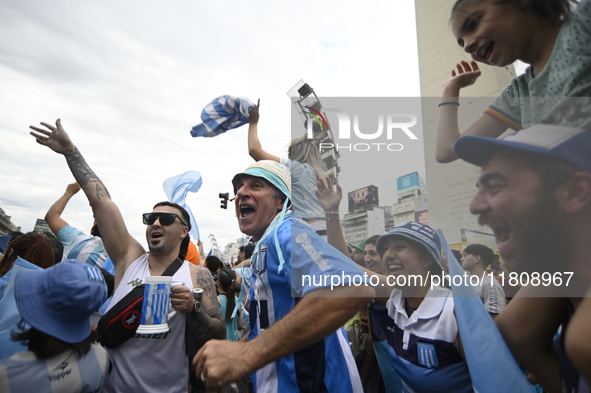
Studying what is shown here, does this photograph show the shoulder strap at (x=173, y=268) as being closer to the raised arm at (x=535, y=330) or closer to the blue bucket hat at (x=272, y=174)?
the blue bucket hat at (x=272, y=174)

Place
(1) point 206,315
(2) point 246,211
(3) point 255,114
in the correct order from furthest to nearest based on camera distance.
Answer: (3) point 255,114
(1) point 206,315
(2) point 246,211

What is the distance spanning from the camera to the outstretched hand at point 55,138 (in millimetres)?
2678

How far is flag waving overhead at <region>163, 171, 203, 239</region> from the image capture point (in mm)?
4333

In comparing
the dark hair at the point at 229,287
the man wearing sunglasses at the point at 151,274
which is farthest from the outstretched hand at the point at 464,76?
the dark hair at the point at 229,287

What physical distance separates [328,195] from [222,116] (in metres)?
2.79

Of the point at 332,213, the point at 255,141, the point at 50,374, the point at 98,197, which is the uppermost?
the point at 255,141

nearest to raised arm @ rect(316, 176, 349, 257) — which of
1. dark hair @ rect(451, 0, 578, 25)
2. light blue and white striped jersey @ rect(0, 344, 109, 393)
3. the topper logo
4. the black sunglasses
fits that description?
the topper logo

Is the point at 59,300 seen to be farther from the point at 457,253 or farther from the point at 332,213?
the point at 457,253

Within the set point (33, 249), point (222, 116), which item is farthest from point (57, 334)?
point (222, 116)

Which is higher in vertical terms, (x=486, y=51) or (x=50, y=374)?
(x=486, y=51)

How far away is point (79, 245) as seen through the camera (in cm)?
383

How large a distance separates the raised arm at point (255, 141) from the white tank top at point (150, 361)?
1.67 meters

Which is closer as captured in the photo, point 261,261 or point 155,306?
point 261,261

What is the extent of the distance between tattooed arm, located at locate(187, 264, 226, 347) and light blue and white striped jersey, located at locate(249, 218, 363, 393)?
0.78m
